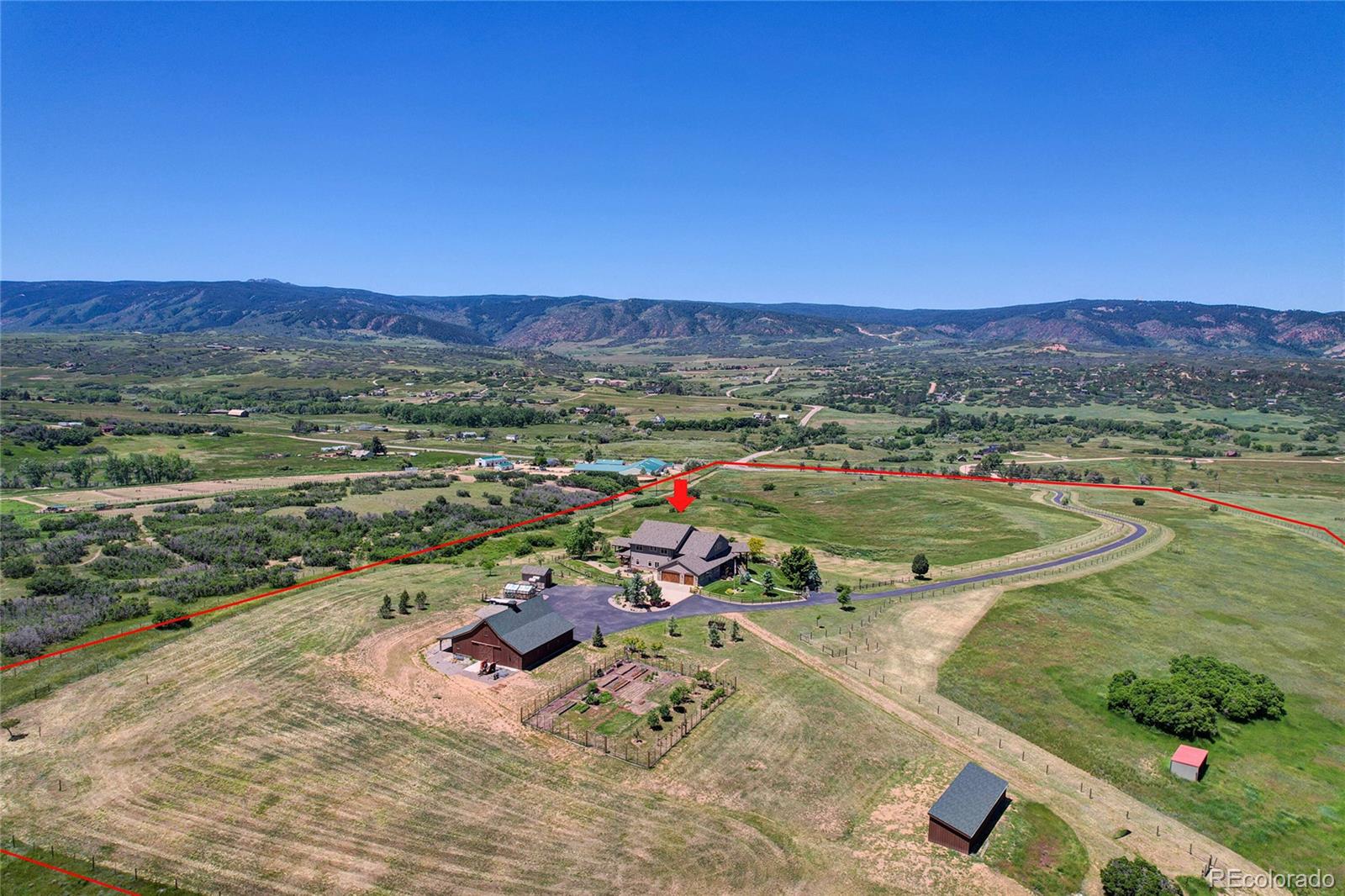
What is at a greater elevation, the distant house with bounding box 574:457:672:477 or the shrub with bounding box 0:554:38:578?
the shrub with bounding box 0:554:38:578

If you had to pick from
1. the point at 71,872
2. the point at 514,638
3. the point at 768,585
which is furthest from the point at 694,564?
the point at 71,872

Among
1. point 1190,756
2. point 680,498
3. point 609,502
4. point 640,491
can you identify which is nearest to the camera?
point 1190,756

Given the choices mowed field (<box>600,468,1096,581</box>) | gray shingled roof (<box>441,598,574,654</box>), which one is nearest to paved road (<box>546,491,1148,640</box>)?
gray shingled roof (<box>441,598,574,654</box>)

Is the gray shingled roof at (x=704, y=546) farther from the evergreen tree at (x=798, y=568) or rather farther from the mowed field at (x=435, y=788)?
the mowed field at (x=435, y=788)

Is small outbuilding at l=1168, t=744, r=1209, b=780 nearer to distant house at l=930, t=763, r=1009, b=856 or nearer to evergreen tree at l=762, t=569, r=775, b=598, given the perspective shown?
distant house at l=930, t=763, r=1009, b=856

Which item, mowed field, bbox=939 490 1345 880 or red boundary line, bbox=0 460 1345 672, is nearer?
mowed field, bbox=939 490 1345 880

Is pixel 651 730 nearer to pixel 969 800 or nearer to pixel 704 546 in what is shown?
pixel 969 800
